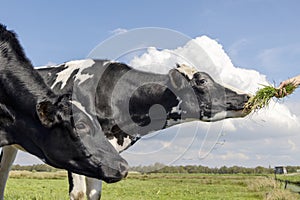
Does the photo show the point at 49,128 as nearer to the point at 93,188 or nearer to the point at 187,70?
the point at 93,188

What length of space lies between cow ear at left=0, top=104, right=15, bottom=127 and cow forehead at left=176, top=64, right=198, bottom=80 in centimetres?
418

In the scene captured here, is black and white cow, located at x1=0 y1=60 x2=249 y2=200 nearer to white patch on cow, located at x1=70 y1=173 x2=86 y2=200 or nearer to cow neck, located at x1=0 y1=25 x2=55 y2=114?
white patch on cow, located at x1=70 y1=173 x2=86 y2=200

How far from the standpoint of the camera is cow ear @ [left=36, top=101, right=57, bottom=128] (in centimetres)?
457

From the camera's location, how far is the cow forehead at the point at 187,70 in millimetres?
Result: 8367

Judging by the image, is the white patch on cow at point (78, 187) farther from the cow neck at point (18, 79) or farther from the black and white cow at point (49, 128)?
the cow neck at point (18, 79)

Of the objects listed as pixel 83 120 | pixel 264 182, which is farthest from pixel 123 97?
pixel 264 182

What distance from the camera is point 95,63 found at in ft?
27.6

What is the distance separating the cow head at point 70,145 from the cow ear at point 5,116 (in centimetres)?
46

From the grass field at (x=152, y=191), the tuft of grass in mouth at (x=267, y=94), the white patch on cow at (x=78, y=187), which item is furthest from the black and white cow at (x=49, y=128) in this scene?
the grass field at (x=152, y=191)

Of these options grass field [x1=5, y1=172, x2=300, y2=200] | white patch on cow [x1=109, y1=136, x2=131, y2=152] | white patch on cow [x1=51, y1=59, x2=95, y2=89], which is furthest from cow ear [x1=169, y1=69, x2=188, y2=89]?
grass field [x1=5, y1=172, x2=300, y2=200]

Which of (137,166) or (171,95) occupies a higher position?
(171,95)

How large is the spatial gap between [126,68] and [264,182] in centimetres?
2571

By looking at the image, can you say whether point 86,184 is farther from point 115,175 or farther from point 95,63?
point 115,175

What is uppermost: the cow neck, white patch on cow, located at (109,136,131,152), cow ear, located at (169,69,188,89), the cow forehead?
the cow forehead
